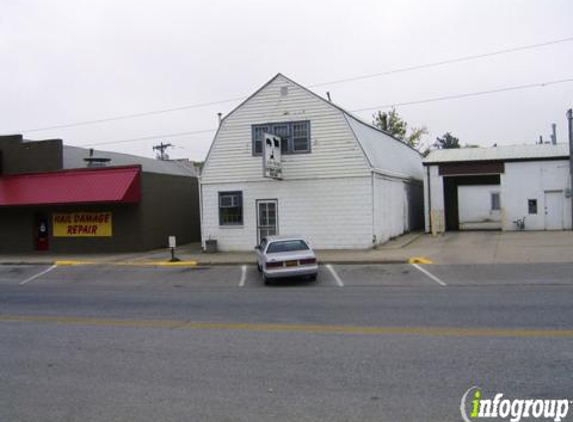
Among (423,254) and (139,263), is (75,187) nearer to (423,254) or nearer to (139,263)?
(139,263)

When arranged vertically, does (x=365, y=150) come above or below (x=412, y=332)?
above

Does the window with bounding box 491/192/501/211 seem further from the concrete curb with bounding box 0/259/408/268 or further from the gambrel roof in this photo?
the concrete curb with bounding box 0/259/408/268

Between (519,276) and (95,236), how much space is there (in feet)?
64.8

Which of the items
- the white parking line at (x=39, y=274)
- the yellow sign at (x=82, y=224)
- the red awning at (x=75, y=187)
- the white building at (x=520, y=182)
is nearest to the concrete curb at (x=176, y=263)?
the white parking line at (x=39, y=274)

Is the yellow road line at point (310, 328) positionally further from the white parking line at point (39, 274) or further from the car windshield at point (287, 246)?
the white parking line at point (39, 274)

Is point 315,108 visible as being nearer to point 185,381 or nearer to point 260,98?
point 260,98

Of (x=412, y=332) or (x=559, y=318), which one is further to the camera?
(x=559, y=318)

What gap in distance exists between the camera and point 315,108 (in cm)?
2422

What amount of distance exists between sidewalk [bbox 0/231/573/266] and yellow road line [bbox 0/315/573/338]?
9.80 metres

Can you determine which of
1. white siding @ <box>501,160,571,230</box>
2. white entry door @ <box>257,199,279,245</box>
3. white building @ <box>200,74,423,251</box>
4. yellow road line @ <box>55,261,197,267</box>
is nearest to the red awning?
yellow road line @ <box>55,261,197,267</box>

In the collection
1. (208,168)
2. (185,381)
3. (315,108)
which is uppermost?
(315,108)

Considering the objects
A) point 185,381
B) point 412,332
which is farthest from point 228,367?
point 412,332

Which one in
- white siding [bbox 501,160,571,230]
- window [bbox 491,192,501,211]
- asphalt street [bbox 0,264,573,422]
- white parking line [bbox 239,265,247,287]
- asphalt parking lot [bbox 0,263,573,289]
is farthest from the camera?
window [bbox 491,192,501,211]

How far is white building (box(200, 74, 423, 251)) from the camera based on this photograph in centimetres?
2367
